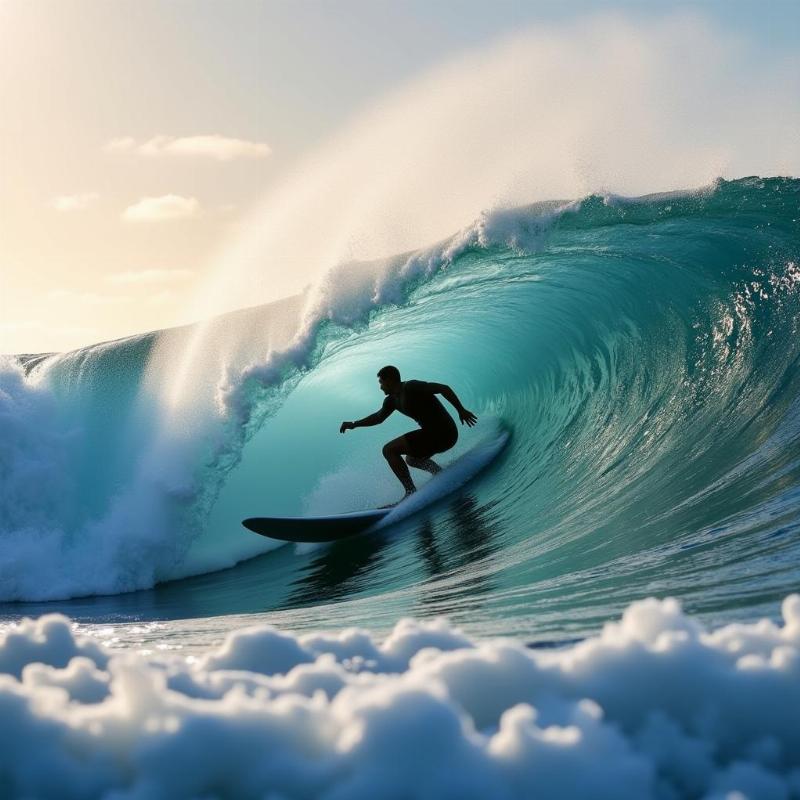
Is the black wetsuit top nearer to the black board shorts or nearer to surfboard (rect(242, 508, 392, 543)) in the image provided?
the black board shorts

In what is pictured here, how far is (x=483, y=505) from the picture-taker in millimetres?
8977

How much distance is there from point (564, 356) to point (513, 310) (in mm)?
1347

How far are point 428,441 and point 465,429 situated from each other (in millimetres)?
3127

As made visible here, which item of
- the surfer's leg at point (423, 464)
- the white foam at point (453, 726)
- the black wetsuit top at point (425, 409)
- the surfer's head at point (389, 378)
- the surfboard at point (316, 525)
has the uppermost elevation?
the surfer's head at point (389, 378)

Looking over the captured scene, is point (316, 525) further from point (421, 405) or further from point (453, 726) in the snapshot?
point (453, 726)

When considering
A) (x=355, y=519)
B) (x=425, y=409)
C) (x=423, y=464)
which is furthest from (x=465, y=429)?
(x=355, y=519)

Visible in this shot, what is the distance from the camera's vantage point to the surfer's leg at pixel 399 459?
370 inches

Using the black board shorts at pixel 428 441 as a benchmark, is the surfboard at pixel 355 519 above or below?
below

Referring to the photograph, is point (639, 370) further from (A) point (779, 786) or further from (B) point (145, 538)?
(A) point (779, 786)

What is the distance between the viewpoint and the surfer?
904 cm

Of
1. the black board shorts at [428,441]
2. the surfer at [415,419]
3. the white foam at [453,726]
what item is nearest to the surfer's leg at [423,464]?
the surfer at [415,419]

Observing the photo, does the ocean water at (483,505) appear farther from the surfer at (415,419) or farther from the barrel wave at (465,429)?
the surfer at (415,419)

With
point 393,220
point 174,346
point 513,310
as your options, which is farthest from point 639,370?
point 174,346

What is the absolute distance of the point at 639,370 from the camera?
997 cm
